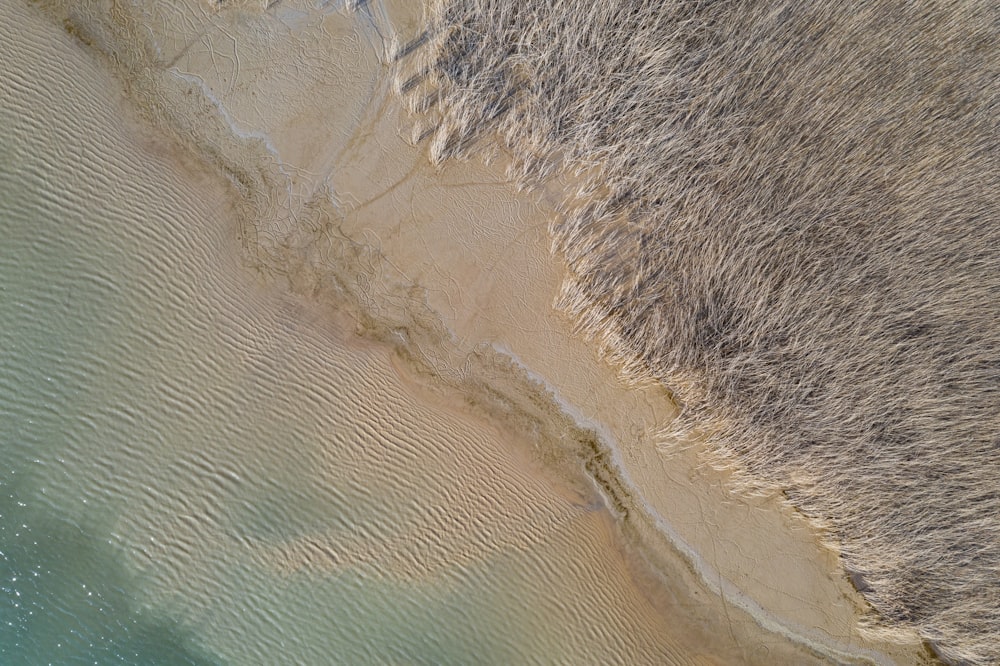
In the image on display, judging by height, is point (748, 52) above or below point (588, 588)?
above

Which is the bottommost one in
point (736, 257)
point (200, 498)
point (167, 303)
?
point (200, 498)

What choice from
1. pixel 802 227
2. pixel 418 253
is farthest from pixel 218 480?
pixel 802 227

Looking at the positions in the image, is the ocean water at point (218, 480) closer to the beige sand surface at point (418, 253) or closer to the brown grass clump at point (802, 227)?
the beige sand surface at point (418, 253)

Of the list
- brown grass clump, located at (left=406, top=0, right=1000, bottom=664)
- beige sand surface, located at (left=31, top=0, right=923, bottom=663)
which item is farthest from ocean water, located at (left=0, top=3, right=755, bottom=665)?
brown grass clump, located at (left=406, top=0, right=1000, bottom=664)

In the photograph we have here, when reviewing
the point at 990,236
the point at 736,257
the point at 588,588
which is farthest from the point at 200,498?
the point at 990,236

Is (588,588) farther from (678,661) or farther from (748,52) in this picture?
(748,52)
